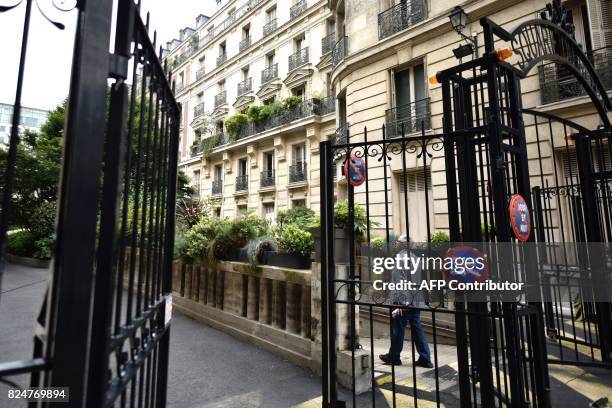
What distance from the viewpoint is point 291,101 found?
19.9 meters

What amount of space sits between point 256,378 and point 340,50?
44.3ft

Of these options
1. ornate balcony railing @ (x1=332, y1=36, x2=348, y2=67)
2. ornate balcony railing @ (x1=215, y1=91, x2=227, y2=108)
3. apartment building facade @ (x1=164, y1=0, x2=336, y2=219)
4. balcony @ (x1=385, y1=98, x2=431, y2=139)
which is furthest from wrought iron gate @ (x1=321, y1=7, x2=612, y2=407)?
ornate balcony railing @ (x1=215, y1=91, x2=227, y2=108)

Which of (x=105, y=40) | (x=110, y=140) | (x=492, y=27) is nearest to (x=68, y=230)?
(x=110, y=140)

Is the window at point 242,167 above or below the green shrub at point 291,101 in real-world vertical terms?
below

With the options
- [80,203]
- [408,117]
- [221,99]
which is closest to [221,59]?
[221,99]

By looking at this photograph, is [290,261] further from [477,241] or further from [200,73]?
[200,73]

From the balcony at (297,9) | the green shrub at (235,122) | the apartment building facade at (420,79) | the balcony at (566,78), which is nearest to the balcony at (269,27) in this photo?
the balcony at (297,9)

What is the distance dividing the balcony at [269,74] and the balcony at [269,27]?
215 cm

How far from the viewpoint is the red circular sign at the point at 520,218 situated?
2.48 m

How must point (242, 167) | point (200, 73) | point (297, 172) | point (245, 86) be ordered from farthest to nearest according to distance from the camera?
point (200, 73) → point (245, 86) → point (242, 167) → point (297, 172)

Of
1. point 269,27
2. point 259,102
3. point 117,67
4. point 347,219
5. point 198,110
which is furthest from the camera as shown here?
point 198,110

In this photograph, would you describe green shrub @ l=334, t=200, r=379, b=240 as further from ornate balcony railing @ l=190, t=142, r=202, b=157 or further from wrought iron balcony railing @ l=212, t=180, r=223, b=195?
ornate balcony railing @ l=190, t=142, r=202, b=157

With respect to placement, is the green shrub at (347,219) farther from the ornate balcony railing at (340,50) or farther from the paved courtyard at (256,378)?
the ornate balcony railing at (340,50)

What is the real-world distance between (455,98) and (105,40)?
116 inches
